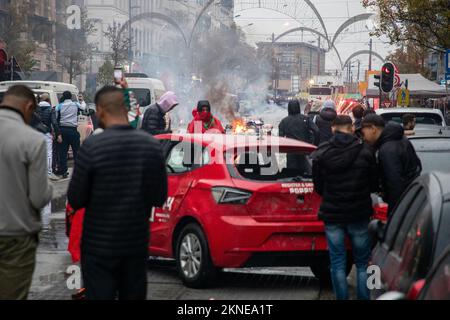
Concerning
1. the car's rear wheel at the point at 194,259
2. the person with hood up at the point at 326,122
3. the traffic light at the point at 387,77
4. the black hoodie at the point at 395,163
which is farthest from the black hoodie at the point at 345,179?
the traffic light at the point at 387,77

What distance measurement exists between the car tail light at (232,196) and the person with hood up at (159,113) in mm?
6324

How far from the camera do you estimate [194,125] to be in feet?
54.0

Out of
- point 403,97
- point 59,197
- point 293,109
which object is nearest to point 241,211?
point 293,109

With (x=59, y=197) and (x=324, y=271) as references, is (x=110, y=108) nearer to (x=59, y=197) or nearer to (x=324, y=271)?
(x=324, y=271)

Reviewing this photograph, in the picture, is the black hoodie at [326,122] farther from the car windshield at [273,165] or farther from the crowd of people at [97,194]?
the crowd of people at [97,194]

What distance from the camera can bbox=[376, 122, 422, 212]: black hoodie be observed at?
32.0 feet

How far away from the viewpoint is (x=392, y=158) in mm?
9852

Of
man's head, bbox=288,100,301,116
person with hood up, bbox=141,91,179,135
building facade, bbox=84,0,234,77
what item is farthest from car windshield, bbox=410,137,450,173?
building facade, bbox=84,0,234,77

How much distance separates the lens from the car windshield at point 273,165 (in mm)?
10164

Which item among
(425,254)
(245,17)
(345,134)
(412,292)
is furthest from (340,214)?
(245,17)

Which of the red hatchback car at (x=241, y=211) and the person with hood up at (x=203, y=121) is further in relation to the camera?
the person with hood up at (x=203, y=121)

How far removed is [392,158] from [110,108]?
4310 mm

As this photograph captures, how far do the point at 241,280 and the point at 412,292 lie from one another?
5.80m

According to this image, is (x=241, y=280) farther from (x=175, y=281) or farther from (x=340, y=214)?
(x=340, y=214)
